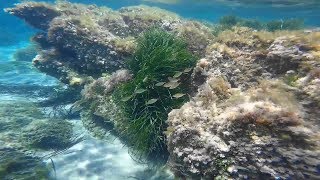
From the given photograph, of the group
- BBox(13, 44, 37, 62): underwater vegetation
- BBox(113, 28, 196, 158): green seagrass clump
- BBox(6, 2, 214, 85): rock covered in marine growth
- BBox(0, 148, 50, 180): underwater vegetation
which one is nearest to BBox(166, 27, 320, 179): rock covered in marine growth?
BBox(113, 28, 196, 158): green seagrass clump

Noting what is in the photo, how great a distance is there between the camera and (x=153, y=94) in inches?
214

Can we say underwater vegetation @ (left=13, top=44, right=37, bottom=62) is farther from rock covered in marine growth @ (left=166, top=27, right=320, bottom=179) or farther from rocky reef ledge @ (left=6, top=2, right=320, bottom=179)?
rock covered in marine growth @ (left=166, top=27, right=320, bottom=179)

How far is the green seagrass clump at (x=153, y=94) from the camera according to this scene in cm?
515

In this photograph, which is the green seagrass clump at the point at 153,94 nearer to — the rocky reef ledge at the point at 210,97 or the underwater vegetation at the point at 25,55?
the rocky reef ledge at the point at 210,97

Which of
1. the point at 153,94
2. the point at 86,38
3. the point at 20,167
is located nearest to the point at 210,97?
the point at 153,94

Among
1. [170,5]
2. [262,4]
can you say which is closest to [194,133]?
[262,4]

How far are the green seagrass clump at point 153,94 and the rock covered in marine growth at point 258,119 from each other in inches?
28.4

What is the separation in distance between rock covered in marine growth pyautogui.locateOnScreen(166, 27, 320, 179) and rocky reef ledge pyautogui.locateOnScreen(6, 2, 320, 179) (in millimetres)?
11

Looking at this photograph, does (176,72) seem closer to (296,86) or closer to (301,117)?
(296,86)

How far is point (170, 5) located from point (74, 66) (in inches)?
1215

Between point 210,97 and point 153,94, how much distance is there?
149cm

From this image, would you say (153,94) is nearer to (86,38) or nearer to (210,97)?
(210,97)

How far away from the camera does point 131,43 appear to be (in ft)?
25.2

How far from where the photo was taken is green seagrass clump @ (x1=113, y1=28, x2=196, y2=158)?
16.9ft
